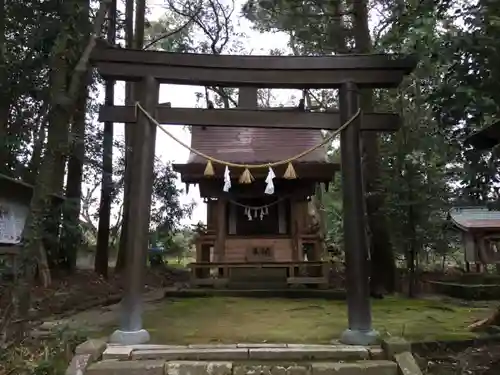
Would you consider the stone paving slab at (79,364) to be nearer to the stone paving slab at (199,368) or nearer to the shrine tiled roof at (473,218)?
the stone paving slab at (199,368)

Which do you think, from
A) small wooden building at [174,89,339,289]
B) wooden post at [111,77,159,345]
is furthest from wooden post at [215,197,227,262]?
wooden post at [111,77,159,345]

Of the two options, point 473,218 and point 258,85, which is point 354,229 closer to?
point 258,85

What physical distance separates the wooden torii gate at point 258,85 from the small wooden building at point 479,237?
9.62 meters

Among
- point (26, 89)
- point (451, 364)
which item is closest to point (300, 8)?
point (26, 89)

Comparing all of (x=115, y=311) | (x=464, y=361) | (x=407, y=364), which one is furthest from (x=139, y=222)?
(x=464, y=361)

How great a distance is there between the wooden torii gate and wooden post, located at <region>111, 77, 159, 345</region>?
12 millimetres

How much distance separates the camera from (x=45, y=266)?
32.4 feet

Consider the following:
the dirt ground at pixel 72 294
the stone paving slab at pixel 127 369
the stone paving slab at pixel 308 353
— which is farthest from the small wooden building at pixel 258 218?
the stone paving slab at pixel 127 369

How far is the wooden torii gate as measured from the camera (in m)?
5.67

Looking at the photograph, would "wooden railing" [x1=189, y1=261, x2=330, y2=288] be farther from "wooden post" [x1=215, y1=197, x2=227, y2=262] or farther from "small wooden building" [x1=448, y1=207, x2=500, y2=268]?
"small wooden building" [x1=448, y1=207, x2=500, y2=268]

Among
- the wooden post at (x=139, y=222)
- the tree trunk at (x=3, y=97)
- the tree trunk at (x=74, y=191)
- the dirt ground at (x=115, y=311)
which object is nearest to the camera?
the dirt ground at (x=115, y=311)

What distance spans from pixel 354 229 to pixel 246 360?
2031 millimetres

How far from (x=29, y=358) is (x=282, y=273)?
316 inches

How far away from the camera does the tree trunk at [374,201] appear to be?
10.1m
